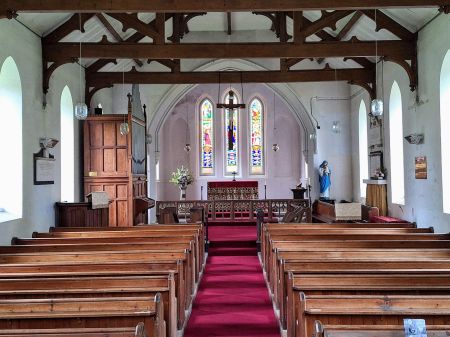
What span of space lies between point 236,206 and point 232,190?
309 cm

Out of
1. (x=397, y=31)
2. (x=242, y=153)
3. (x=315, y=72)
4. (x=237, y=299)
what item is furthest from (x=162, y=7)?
(x=242, y=153)

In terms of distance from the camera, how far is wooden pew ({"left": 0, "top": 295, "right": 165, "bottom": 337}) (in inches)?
140

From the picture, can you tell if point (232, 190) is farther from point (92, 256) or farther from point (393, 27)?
point (92, 256)

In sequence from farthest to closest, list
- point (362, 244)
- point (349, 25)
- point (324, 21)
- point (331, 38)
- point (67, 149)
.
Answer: point (331, 38) → point (67, 149) → point (349, 25) → point (324, 21) → point (362, 244)

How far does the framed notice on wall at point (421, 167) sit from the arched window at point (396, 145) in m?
1.75

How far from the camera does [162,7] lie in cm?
750

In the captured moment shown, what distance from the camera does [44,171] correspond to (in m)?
10.3

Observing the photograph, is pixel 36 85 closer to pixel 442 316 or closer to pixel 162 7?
pixel 162 7

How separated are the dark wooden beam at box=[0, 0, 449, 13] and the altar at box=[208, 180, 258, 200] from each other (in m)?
11.3

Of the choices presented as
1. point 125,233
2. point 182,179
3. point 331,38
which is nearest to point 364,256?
point 125,233

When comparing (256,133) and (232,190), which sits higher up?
(256,133)

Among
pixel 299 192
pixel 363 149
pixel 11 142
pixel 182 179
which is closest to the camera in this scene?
pixel 11 142

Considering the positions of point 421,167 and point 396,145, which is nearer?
point 421,167

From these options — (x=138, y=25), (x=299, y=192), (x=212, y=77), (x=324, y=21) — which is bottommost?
(x=299, y=192)
